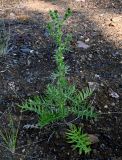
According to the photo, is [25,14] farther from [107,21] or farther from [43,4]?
[107,21]

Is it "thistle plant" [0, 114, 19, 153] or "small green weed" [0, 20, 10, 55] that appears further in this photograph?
→ "small green weed" [0, 20, 10, 55]

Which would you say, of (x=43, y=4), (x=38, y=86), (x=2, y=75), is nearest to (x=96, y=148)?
(x=38, y=86)

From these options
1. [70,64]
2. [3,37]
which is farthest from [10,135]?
[3,37]

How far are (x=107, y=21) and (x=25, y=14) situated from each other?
871 millimetres

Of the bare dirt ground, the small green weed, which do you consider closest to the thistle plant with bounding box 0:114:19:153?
the bare dirt ground

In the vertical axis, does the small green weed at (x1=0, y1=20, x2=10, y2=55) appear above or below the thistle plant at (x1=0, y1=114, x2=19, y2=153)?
above

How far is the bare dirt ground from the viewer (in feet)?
8.74

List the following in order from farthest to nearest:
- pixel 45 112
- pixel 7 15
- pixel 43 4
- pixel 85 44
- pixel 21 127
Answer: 1. pixel 43 4
2. pixel 7 15
3. pixel 85 44
4. pixel 21 127
5. pixel 45 112

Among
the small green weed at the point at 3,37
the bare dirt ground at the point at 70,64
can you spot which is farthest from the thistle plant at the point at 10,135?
the small green weed at the point at 3,37

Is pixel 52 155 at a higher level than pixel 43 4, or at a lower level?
lower

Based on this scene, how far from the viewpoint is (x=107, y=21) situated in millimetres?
4098

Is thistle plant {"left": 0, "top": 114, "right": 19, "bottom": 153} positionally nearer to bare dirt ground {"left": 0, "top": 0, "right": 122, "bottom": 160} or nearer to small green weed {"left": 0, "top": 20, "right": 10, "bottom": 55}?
bare dirt ground {"left": 0, "top": 0, "right": 122, "bottom": 160}

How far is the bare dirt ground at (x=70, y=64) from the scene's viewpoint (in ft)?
8.74

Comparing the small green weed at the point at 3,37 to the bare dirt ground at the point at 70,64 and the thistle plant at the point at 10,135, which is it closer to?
the bare dirt ground at the point at 70,64
